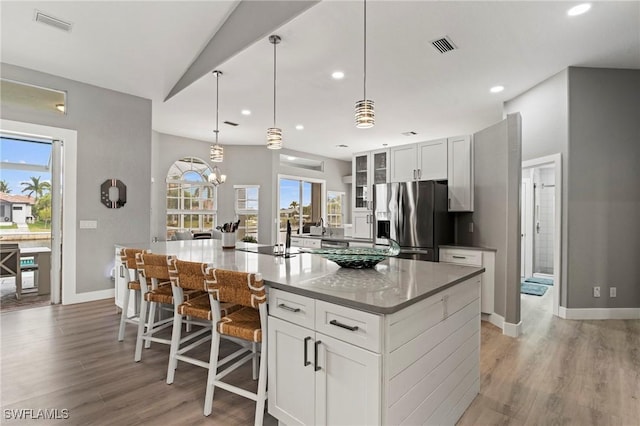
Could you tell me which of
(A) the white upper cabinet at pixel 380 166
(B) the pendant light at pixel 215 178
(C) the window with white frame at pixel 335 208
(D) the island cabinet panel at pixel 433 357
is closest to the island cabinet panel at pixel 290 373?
(D) the island cabinet panel at pixel 433 357

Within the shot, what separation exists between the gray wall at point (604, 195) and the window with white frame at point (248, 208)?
21.4ft

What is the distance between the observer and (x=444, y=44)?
3238mm

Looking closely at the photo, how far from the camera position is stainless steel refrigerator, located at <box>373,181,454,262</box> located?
412cm

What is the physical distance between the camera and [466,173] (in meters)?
4.23

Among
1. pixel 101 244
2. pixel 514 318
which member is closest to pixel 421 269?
pixel 514 318

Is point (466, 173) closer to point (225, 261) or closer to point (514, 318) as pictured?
point (514, 318)

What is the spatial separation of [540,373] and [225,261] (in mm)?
2618

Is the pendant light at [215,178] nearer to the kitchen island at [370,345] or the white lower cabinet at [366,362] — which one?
the kitchen island at [370,345]

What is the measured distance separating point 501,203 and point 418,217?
0.98 metres

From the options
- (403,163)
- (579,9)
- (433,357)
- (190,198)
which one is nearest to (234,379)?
(433,357)

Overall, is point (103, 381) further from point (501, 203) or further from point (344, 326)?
point (501, 203)

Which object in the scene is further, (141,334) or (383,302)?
(141,334)

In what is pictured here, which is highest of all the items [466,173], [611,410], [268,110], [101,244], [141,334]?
[268,110]

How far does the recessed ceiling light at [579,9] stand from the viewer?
2.65 meters
